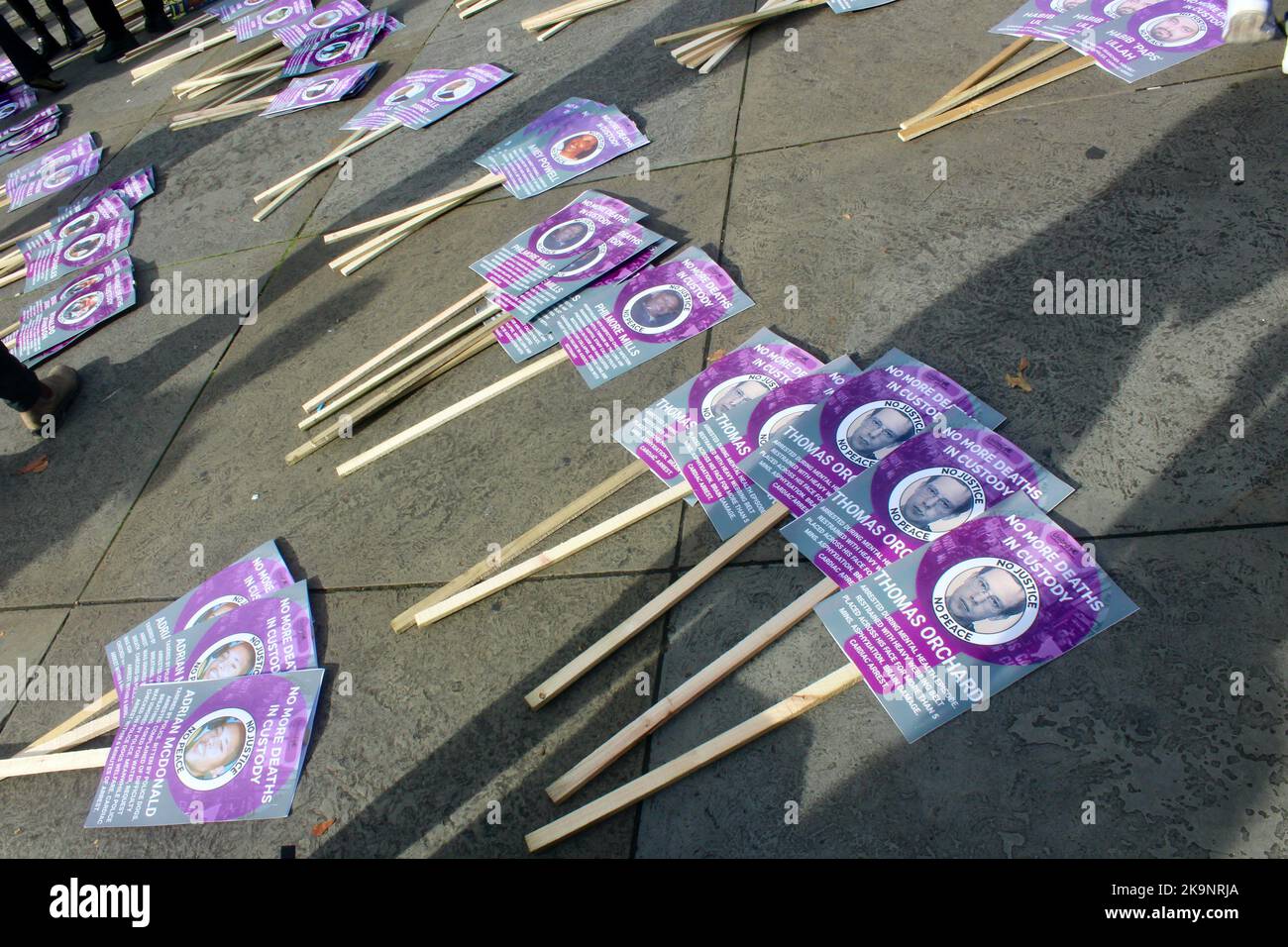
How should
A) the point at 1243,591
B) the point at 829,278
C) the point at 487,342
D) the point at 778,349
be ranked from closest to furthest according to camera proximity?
the point at 1243,591, the point at 778,349, the point at 829,278, the point at 487,342

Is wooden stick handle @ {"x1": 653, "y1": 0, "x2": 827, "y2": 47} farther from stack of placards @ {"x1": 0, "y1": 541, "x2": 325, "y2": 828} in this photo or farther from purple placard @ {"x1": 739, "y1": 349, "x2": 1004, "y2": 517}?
stack of placards @ {"x1": 0, "y1": 541, "x2": 325, "y2": 828}

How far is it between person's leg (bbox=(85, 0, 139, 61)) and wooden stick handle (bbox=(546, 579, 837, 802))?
7524mm

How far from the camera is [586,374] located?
3139 mm

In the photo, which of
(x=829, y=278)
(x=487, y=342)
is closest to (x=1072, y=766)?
(x=829, y=278)

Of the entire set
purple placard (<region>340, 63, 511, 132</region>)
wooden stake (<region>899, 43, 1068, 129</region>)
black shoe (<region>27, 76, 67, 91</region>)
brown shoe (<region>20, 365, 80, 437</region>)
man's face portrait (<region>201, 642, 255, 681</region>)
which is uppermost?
black shoe (<region>27, 76, 67, 91</region>)

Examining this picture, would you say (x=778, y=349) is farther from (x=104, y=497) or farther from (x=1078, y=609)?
(x=104, y=497)

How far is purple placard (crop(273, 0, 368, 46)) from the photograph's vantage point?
6.02 metres

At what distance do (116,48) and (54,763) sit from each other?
6.66 m

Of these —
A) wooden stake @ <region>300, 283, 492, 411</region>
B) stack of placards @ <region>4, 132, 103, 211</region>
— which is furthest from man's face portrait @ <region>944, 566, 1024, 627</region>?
stack of placards @ <region>4, 132, 103, 211</region>

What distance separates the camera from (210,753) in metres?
2.48

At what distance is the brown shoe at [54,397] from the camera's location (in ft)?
12.7
